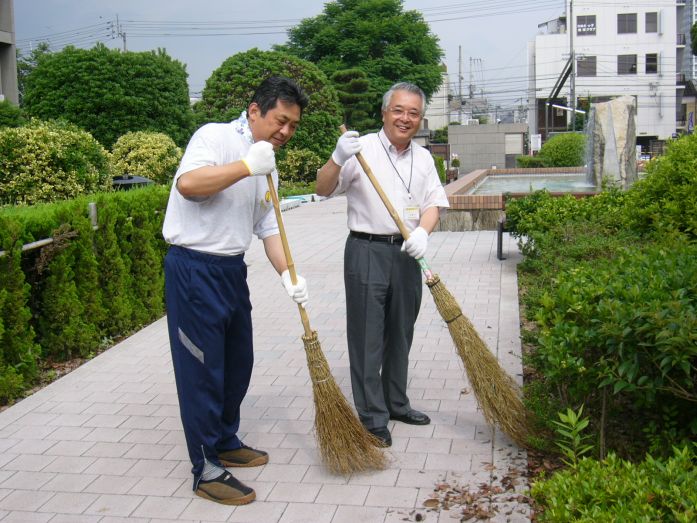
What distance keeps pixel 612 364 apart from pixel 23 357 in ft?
12.3

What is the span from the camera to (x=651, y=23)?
51688 millimetres

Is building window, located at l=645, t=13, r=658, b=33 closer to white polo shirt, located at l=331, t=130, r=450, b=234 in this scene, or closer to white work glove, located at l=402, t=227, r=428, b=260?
white polo shirt, located at l=331, t=130, r=450, b=234

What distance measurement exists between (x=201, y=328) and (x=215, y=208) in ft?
1.71

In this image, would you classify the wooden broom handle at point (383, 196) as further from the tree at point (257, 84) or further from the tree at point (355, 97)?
the tree at point (355, 97)

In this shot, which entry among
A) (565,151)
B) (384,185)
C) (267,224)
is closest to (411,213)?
(384,185)

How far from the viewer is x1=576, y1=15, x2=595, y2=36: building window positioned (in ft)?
172

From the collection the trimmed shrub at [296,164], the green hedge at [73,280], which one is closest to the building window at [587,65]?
the trimmed shrub at [296,164]

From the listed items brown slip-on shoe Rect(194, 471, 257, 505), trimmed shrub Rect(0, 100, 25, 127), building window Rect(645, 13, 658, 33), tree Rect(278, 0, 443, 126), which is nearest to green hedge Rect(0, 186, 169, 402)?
brown slip-on shoe Rect(194, 471, 257, 505)

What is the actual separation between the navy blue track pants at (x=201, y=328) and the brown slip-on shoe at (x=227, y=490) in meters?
0.08

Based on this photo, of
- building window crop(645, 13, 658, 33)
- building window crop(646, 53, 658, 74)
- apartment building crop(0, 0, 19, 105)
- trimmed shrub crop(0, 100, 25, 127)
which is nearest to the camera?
trimmed shrub crop(0, 100, 25, 127)

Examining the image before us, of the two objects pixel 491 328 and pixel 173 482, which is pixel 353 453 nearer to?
pixel 173 482

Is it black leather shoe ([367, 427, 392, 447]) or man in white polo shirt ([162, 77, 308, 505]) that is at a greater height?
man in white polo shirt ([162, 77, 308, 505])

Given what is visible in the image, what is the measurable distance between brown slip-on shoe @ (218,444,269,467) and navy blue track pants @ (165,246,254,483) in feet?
0.92

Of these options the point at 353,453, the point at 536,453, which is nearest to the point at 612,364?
the point at 536,453
